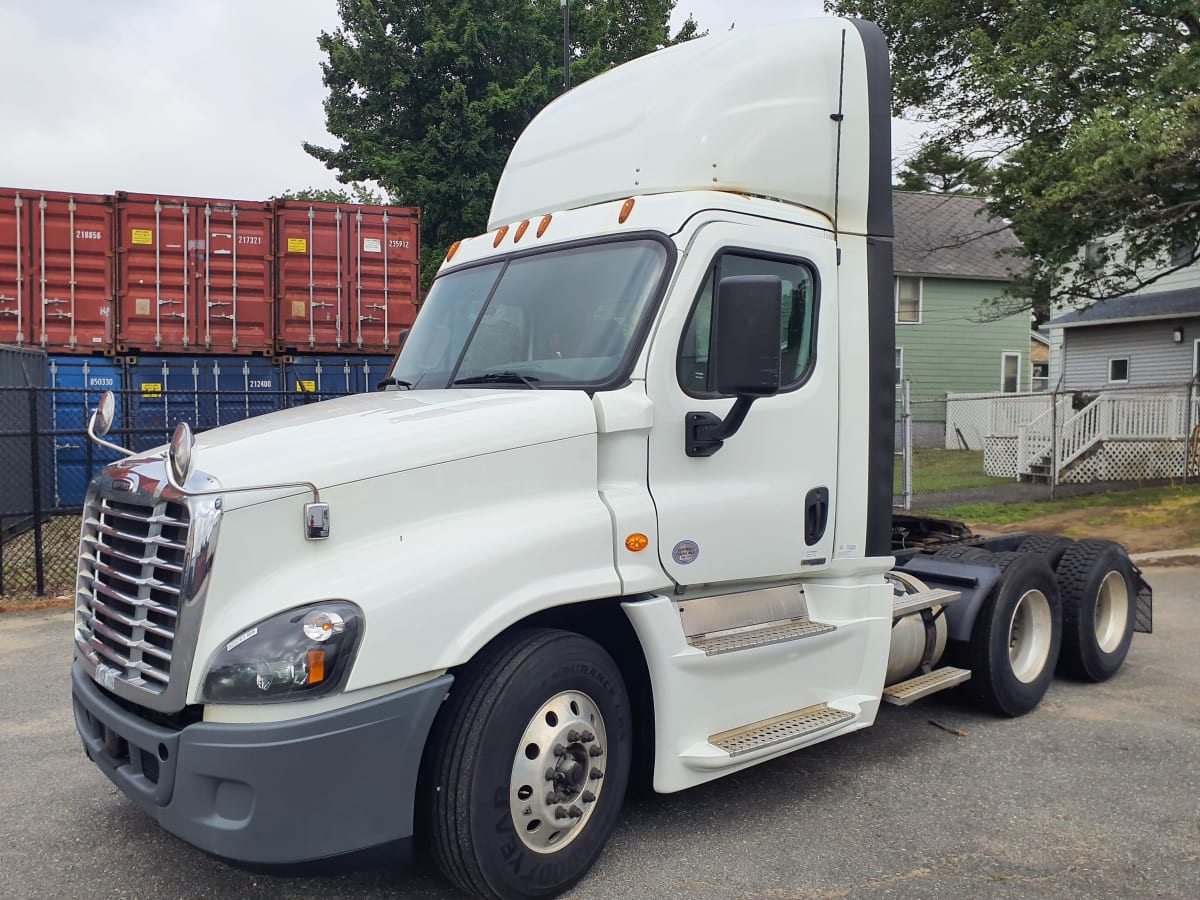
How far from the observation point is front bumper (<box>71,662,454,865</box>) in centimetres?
311

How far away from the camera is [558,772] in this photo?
3.67 meters

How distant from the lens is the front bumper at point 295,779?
3.11 m

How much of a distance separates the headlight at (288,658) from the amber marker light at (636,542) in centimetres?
114

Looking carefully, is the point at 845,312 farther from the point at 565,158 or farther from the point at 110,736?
the point at 110,736

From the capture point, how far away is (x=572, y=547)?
3715 mm

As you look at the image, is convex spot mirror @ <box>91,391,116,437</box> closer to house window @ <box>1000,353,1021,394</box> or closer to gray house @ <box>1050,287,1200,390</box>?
gray house @ <box>1050,287,1200,390</box>

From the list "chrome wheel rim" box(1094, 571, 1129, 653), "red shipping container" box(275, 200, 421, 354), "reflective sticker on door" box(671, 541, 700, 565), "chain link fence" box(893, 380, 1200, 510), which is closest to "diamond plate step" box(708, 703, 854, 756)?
"reflective sticker on door" box(671, 541, 700, 565)

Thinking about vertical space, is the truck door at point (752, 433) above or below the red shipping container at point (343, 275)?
below

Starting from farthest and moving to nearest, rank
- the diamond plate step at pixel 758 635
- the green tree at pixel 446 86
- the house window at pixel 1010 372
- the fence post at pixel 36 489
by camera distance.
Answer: the house window at pixel 1010 372, the green tree at pixel 446 86, the fence post at pixel 36 489, the diamond plate step at pixel 758 635

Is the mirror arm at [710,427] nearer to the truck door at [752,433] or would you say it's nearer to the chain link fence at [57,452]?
the truck door at [752,433]

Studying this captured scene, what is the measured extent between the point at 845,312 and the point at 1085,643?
320 cm

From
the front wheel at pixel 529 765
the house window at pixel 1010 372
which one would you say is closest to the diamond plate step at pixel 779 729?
the front wheel at pixel 529 765

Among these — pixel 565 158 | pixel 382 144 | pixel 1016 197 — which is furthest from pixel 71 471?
pixel 382 144

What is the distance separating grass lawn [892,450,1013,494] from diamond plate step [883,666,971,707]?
9707mm
